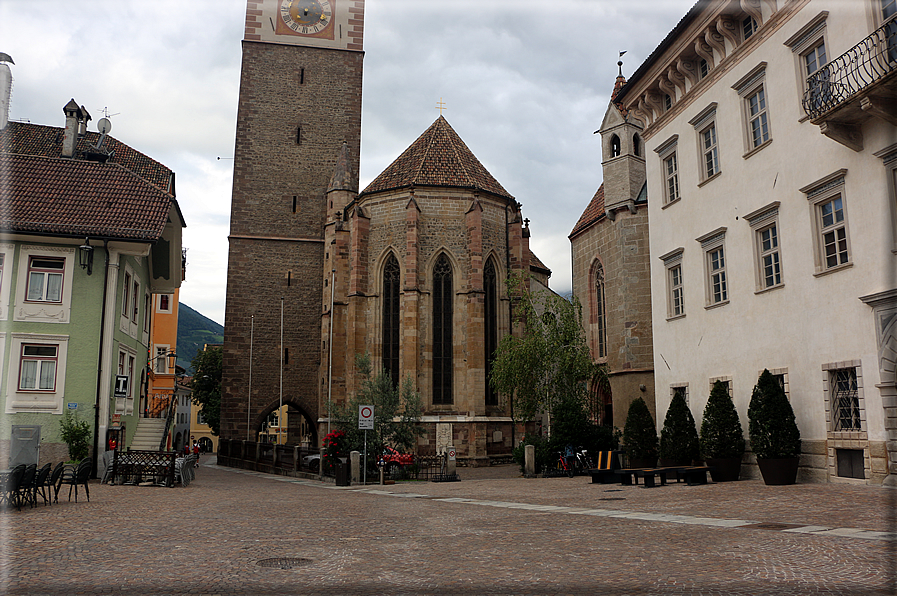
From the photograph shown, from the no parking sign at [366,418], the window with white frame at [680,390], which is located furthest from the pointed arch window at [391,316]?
the window with white frame at [680,390]

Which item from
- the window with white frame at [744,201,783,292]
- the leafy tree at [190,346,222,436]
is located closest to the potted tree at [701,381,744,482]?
the window with white frame at [744,201,783,292]

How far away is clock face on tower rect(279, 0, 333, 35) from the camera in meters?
44.4

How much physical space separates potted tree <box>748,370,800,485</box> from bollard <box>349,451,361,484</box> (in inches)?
451

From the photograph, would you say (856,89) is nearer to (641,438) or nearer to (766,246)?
(766,246)

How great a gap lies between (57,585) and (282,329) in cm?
3473

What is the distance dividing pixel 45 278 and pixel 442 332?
17.3m

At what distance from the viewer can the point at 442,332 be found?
111ft

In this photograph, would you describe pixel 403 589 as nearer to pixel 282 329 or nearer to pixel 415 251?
pixel 415 251

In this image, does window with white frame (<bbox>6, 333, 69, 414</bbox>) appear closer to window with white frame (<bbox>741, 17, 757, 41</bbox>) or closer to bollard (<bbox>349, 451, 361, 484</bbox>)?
bollard (<bbox>349, 451, 361, 484</bbox>)

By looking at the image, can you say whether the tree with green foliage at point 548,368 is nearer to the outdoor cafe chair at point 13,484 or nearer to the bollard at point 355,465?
the bollard at point 355,465

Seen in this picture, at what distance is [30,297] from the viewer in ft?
68.3

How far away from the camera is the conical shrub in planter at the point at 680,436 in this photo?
18.4 meters

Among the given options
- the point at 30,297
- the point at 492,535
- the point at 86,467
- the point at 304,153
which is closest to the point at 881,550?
the point at 492,535

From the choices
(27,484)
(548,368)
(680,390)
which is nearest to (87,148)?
(548,368)
